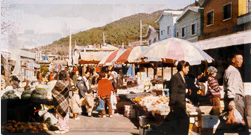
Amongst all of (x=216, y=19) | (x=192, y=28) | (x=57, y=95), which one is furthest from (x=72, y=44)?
(x=216, y=19)

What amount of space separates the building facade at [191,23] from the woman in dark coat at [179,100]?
248 centimetres

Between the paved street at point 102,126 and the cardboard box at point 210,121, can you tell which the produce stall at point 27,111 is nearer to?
the paved street at point 102,126

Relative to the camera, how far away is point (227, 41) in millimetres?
5750

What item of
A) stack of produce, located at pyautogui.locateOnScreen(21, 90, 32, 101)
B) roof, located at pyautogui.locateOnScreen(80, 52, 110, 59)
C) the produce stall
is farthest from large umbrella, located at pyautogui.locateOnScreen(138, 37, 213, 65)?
roof, located at pyautogui.locateOnScreen(80, 52, 110, 59)

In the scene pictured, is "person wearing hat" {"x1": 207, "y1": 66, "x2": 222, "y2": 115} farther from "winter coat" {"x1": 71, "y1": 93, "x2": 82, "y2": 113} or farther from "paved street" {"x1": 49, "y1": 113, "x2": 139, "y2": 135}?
"winter coat" {"x1": 71, "y1": 93, "x2": 82, "y2": 113}

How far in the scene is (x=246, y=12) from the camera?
6.13 m

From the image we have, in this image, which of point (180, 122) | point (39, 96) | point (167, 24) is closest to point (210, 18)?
point (167, 24)

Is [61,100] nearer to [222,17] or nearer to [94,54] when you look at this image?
[94,54]

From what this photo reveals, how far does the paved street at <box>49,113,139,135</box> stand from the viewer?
200 inches

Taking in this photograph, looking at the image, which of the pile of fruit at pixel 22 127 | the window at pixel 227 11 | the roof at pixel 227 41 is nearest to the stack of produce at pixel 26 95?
the pile of fruit at pixel 22 127

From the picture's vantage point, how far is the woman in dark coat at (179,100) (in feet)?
13.4

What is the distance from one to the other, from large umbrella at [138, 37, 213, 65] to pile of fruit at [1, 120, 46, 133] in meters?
3.37

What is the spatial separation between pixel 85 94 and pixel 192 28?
4261 millimetres

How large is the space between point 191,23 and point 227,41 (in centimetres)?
130
